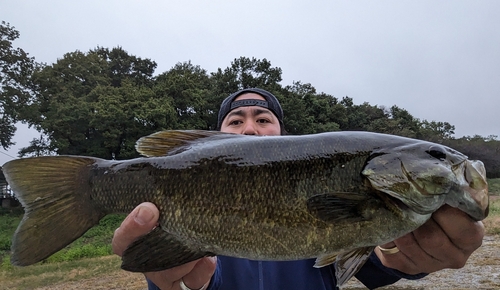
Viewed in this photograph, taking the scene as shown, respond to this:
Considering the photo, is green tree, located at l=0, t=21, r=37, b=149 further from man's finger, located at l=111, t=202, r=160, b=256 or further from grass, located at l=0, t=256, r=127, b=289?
man's finger, located at l=111, t=202, r=160, b=256

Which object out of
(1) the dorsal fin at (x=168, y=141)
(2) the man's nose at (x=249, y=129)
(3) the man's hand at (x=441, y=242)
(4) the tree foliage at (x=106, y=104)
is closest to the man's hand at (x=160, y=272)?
(1) the dorsal fin at (x=168, y=141)

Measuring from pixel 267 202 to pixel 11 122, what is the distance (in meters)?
35.5

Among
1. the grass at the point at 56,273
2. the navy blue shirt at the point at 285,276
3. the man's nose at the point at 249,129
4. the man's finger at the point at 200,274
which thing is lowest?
the grass at the point at 56,273

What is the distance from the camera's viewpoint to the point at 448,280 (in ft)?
25.7

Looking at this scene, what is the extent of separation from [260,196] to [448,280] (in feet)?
25.7

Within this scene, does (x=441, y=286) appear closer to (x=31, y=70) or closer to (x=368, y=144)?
(x=368, y=144)

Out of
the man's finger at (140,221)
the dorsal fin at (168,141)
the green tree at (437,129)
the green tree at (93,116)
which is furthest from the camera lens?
the green tree at (437,129)

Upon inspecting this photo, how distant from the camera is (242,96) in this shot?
4988 millimetres

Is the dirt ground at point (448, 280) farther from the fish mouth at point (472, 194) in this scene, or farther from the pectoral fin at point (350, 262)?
the fish mouth at point (472, 194)

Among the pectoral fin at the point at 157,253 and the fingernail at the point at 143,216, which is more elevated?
the fingernail at the point at 143,216

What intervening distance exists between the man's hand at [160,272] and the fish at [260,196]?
0.07m

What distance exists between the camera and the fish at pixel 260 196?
6.52 feet

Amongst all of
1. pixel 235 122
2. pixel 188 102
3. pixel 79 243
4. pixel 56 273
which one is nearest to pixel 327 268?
pixel 235 122

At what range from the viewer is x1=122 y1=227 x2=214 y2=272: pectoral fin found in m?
2.09
